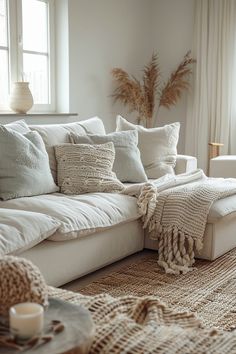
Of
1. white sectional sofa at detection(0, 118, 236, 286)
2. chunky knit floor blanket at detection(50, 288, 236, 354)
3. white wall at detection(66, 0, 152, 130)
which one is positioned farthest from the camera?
white wall at detection(66, 0, 152, 130)

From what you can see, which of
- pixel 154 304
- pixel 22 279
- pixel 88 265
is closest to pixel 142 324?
pixel 154 304

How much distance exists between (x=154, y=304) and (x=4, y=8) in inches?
138

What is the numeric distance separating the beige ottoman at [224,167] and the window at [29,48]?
167 cm

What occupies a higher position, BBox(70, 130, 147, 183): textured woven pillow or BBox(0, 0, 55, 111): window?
BBox(0, 0, 55, 111): window

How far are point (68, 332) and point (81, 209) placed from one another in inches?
65.7

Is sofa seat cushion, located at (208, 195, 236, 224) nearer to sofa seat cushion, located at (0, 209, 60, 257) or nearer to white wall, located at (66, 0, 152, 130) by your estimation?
sofa seat cushion, located at (0, 209, 60, 257)

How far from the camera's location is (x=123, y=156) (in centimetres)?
368

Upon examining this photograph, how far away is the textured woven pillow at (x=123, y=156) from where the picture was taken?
362cm

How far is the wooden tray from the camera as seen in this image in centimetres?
109

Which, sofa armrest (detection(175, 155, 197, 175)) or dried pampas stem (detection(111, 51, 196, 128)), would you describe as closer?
sofa armrest (detection(175, 155, 197, 175))

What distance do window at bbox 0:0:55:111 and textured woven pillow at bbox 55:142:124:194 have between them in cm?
126

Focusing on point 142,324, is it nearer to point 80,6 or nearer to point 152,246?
point 152,246

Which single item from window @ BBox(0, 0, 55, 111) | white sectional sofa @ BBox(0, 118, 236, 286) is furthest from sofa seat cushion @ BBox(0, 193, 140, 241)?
window @ BBox(0, 0, 55, 111)

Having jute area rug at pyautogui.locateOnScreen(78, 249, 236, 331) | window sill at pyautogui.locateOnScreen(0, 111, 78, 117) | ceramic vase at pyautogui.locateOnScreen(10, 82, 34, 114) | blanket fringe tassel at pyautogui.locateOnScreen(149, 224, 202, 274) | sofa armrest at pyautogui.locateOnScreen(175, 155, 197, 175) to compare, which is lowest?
jute area rug at pyautogui.locateOnScreen(78, 249, 236, 331)
